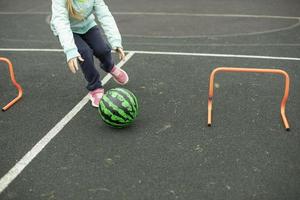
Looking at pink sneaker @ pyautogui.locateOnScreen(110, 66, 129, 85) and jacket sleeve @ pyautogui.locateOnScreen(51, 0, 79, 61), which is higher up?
jacket sleeve @ pyautogui.locateOnScreen(51, 0, 79, 61)

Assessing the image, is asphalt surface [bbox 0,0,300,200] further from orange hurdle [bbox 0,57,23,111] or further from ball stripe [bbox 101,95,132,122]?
ball stripe [bbox 101,95,132,122]

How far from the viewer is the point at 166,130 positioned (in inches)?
171

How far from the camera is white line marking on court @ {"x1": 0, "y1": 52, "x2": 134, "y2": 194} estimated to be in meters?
3.51

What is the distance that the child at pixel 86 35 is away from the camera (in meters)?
4.34

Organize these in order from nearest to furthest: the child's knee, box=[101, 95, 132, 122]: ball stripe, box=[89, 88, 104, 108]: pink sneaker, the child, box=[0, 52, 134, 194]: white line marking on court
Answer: box=[0, 52, 134, 194]: white line marking on court < box=[101, 95, 132, 122]: ball stripe < the child < the child's knee < box=[89, 88, 104, 108]: pink sneaker

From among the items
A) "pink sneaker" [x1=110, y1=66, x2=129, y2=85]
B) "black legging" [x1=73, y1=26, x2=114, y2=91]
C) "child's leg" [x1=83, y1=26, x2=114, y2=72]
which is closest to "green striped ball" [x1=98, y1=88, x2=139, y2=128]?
"black legging" [x1=73, y1=26, x2=114, y2=91]

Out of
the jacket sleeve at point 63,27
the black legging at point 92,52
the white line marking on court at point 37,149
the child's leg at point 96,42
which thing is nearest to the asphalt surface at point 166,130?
the white line marking on court at point 37,149

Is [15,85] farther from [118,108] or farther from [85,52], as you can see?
[118,108]

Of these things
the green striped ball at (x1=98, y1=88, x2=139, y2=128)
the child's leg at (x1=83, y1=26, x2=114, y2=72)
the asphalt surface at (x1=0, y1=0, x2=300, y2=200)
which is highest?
the child's leg at (x1=83, y1=26, x2=114, y2=72)

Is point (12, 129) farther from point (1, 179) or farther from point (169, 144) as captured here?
point (169, 144)

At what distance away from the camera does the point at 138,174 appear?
3535mm

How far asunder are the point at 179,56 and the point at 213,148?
3.20 metres

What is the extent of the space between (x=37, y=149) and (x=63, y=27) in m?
1.39

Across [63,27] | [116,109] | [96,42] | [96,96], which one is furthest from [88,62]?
[116,109]
